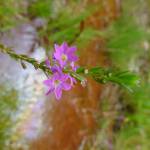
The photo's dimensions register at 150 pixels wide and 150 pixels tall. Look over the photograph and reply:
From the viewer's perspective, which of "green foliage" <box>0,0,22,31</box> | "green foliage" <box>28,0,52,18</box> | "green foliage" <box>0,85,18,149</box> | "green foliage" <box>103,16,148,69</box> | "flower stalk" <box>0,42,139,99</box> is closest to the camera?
"flower stalk" <box>0,42,139,99</box>

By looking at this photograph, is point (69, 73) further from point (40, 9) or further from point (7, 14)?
point (40, 9)

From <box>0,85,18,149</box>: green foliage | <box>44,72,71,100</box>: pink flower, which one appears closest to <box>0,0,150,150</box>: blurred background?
<box>0,85,18,149</box>: green foliage

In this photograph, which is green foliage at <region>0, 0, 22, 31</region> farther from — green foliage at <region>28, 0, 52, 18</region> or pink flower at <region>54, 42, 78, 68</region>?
pink flower at <region>54, 42, 78, 68</region>

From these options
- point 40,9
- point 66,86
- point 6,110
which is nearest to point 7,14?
point 40,9

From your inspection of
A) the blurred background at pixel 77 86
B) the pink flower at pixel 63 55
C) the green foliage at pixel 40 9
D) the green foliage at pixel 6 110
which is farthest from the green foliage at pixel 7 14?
the pink flower at pixel 63 55

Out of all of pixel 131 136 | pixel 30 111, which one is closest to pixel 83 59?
pixel 30 111

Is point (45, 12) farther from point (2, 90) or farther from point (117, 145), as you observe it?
point (117, 145)

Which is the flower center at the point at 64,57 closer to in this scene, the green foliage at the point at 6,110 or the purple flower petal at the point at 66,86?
the purple flower petal at the point at 66,86

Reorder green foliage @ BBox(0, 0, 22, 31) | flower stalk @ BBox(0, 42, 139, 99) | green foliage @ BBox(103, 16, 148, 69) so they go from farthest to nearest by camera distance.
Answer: green foliage @ BBox(103, 16, 148, 69), green foliage @ BBox(0, 0, 22, 31), flower stalk @ BBox(0, 42, 139, 99)
